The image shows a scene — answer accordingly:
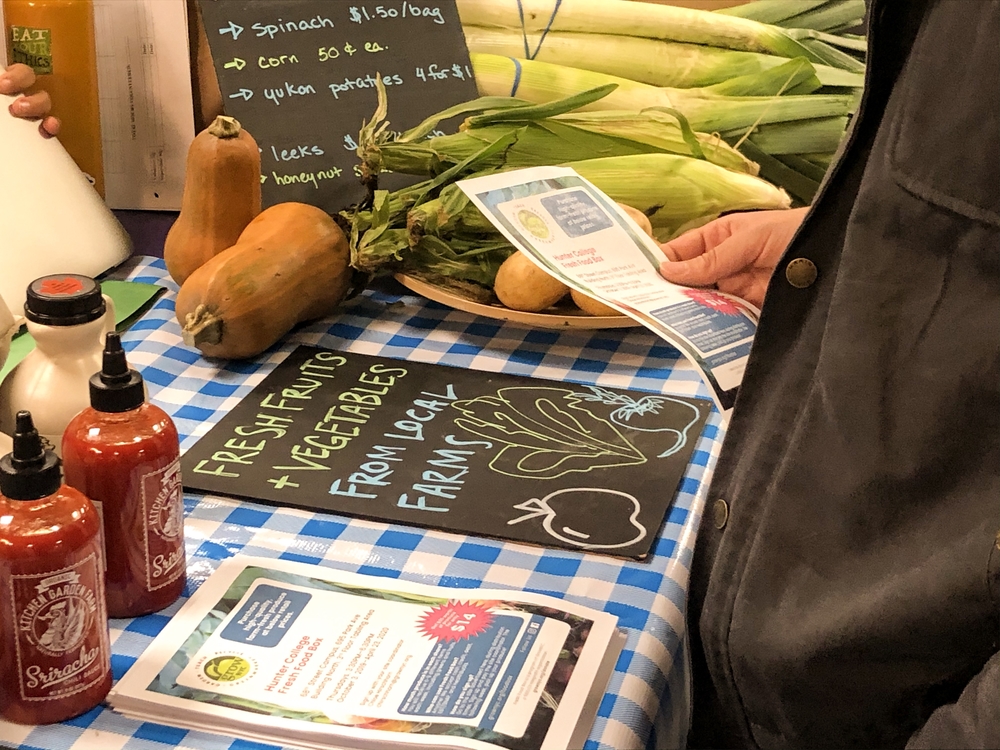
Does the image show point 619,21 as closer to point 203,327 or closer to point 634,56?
point 634,56

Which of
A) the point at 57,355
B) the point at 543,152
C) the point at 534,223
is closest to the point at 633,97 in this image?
the point at 543,152

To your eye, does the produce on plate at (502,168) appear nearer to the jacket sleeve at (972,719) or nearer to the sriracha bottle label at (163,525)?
the sriracha bottle label at (163,525)

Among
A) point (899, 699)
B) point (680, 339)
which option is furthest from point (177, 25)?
point (899, 699)

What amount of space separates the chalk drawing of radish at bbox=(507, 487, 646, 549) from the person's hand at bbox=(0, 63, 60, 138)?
0.91m

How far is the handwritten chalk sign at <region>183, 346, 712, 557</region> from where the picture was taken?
2.95 feet

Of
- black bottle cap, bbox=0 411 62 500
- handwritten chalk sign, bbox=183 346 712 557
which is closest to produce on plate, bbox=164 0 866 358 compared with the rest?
handwritten chalk sign, bbox=183 346 712 557

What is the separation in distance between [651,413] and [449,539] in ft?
1.05

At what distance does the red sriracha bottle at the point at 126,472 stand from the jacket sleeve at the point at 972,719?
514mm

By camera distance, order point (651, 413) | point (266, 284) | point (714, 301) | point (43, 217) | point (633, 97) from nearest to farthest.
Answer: point (714, 301), point (651, 413), point (266, 284), point (43, 217), point (633, 97)

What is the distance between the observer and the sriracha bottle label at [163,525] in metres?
0.71

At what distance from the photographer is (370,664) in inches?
28.0

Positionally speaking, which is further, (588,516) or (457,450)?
(457,450)

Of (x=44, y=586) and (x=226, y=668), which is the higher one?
(x=44, y=586)

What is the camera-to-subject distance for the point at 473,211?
4.30ft
